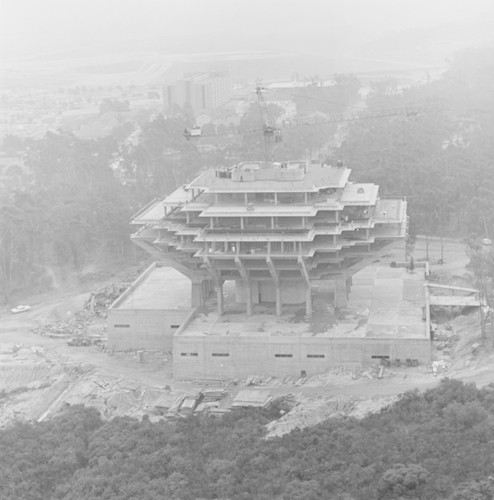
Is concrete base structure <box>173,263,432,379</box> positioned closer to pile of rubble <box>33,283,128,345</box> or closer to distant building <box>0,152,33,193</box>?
pile of rubble <box>33,283,128,345</box>

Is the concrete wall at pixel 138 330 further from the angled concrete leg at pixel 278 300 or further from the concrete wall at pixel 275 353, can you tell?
the angled concrete leg at pixel 278 300

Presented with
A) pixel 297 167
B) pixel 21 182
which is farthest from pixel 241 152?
pixel 297 167

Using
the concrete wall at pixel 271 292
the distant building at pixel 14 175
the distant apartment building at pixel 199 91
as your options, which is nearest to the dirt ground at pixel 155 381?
the concrete wall at pixel 271 292

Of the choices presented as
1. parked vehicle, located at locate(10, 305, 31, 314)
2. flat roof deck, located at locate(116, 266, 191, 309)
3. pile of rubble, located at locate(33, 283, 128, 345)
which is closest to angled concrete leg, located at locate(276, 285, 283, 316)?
flat roof deck, located at locate(116, 266, 191, 309)

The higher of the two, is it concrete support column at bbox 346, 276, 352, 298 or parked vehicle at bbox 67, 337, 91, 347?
concrete support column at bbox 346, 276, 352, 298

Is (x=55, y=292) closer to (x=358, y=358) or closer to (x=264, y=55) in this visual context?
(x=358, y=358)
